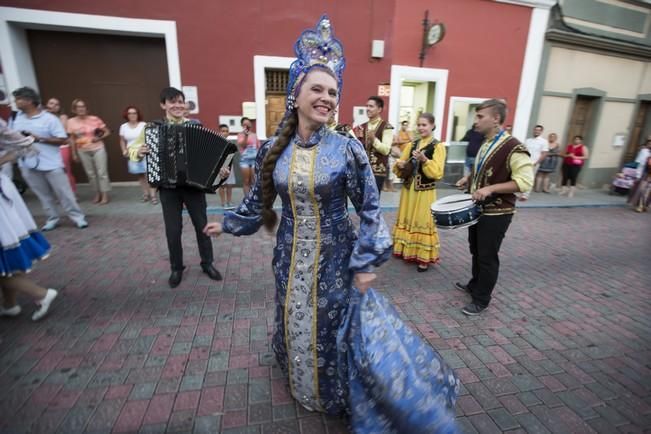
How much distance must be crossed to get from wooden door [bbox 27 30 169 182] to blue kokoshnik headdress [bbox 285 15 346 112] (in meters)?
7.78

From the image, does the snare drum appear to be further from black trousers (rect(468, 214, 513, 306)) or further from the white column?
the white column

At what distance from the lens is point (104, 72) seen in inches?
311

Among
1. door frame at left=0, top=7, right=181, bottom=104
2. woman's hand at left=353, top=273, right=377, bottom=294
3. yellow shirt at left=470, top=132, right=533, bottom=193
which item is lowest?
→ woman's hand at left=353, top=273, right=377, bottom=294

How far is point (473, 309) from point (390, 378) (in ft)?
7.04

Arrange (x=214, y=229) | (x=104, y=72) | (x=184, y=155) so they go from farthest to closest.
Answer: (x=104, y=72)
(x=184, y=155)
(x=214, y=229)

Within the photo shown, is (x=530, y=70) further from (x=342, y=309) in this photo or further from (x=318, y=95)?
(x=342, y=309)

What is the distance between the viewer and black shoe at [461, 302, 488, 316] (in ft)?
11.4

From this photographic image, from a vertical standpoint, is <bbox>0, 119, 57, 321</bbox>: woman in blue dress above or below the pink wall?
below

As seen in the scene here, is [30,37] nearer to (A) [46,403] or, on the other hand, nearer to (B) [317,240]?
(A) [46,403]

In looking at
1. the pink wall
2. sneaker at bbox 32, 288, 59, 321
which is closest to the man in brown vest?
sneaker at bbox 32, 288, 59, 321

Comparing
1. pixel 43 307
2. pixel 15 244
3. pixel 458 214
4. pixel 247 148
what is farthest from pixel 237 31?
pixel 458 214

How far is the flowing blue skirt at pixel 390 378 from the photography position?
1.75m

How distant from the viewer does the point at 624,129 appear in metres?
12.2

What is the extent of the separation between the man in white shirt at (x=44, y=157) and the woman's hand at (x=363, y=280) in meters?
5.40
